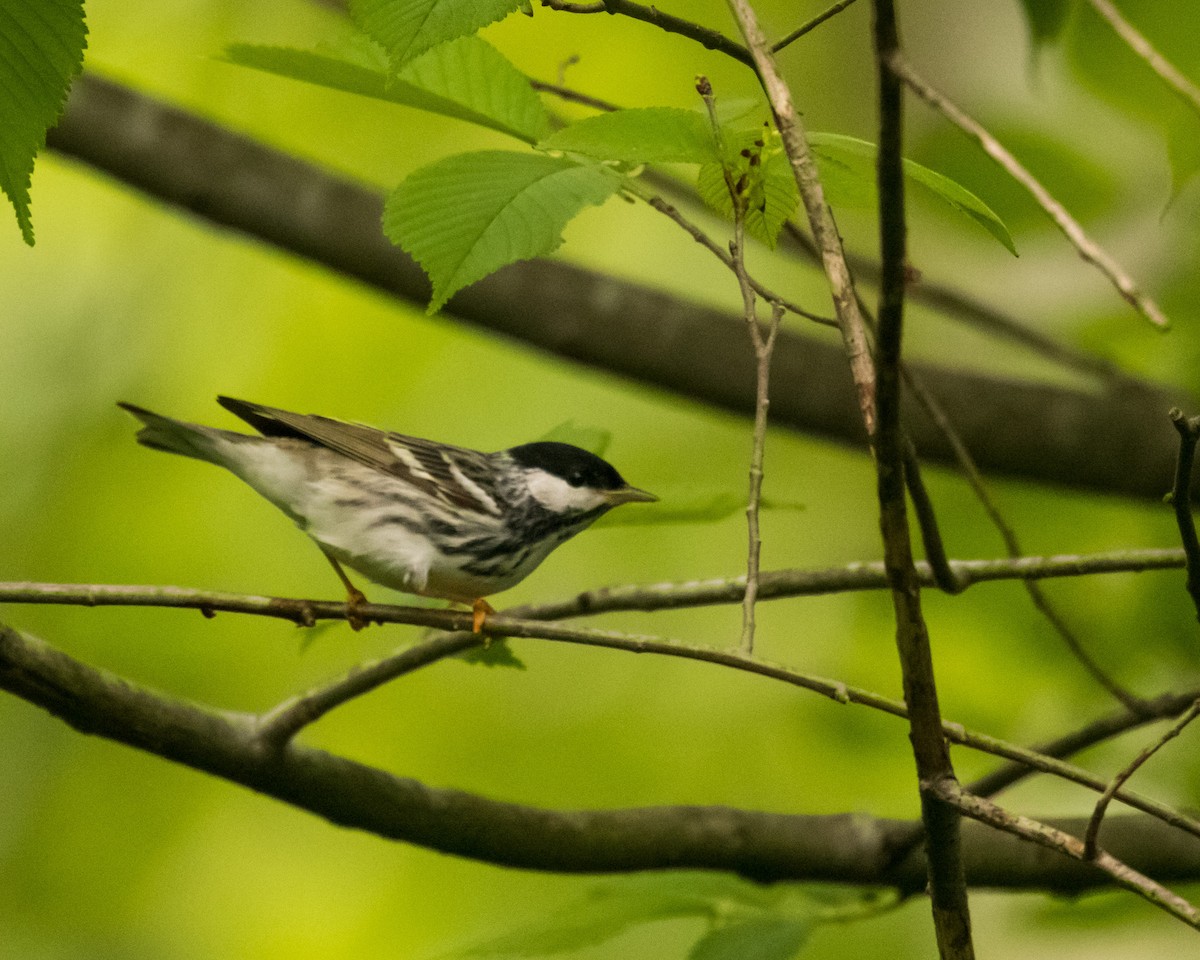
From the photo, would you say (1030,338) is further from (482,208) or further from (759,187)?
(482,208)

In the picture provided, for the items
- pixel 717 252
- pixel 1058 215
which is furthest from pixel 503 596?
pixel 1058 215

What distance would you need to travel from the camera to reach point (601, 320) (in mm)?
4035

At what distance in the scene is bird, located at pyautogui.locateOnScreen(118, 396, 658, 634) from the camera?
3088 millimetres

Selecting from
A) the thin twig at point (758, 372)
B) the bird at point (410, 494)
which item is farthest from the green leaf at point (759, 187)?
the bird at point (410, 494)

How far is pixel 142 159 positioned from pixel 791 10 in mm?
3468

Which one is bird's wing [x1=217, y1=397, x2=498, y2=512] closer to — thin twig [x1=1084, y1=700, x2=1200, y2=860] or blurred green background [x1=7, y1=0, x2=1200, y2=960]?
blurred green background [x1=7, y1=0, x2=1200, y2=960]

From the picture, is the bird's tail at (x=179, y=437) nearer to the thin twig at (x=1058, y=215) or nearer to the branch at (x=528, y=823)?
the branch at (x=528, y=823)

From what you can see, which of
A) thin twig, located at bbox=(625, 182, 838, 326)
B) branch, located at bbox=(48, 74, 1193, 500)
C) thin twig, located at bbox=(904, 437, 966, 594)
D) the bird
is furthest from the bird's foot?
branch, located at bbox=(48, 74, 1193, 500)

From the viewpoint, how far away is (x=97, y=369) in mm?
6121

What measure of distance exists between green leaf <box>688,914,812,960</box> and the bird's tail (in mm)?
1570

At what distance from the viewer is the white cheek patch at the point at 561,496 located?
11.7 feet

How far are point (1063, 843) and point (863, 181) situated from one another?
0.88 m

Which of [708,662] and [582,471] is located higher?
[582,471]

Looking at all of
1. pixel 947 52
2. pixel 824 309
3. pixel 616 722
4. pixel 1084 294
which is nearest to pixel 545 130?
pixel 616 722
